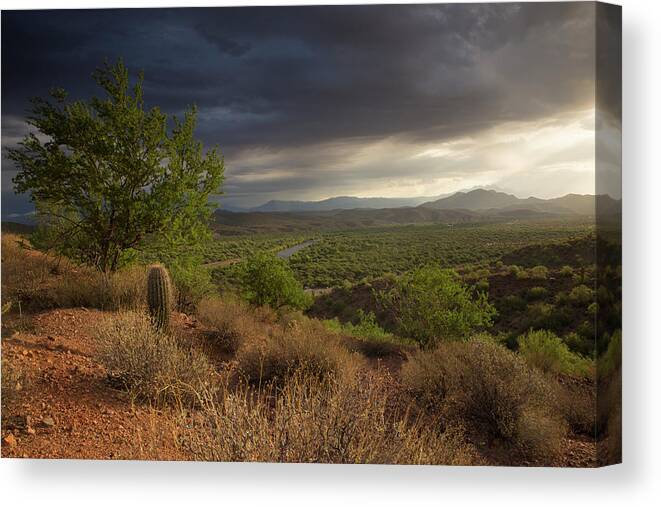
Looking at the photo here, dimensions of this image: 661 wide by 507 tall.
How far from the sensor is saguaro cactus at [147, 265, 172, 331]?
586 centimetres

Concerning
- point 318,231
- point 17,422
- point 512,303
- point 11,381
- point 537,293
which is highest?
point 318,231

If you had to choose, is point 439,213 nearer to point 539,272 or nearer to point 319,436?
point 539,272

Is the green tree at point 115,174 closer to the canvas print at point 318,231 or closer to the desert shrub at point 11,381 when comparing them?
the canvas print at point 318,231

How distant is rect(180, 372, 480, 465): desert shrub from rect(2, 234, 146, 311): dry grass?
2.78 m

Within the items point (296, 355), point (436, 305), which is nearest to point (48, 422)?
point (296, 355)

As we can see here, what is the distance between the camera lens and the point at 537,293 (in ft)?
18.1

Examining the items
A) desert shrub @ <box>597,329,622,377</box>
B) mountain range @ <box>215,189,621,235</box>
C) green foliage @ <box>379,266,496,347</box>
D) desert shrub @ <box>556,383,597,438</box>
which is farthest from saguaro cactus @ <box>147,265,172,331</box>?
desert shrub @ <box>597,329,622,377</box>

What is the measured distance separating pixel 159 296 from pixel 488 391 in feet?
12.3

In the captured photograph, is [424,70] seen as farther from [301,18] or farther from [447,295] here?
[447,295]

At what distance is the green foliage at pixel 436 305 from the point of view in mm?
5637

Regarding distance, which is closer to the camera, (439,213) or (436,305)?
(439,213)

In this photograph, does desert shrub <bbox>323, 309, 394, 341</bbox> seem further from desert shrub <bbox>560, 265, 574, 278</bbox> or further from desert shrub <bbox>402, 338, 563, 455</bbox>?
desert shrub <bbox>560, 265, 574, 278</bbox>

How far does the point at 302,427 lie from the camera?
4086mm

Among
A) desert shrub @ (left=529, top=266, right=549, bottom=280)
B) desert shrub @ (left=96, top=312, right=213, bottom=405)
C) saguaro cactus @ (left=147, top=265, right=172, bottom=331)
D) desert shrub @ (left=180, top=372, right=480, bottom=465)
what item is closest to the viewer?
desert shrub @ (left=180, top=372, right=480, bottom=465)
